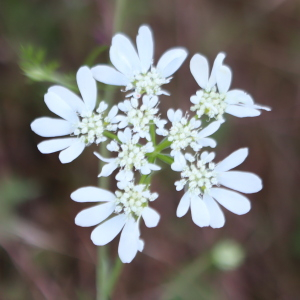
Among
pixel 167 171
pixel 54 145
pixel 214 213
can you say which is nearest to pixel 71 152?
pixel 54 145

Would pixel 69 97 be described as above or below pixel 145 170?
above

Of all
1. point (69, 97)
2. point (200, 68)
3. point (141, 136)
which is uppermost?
point (200, 68)

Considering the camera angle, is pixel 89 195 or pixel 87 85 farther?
pixel 87 85

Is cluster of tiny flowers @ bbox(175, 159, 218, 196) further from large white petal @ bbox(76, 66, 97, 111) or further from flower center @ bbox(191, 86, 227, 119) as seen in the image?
large white petal @ bbox(76, 66, 97, 111)

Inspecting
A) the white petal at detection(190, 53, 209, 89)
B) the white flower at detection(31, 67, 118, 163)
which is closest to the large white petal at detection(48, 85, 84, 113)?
the white flower at detection(31, 67, 118, 163)

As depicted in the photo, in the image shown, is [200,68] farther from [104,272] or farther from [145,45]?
[104,272]

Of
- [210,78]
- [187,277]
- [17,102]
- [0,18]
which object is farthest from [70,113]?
[187,277]
